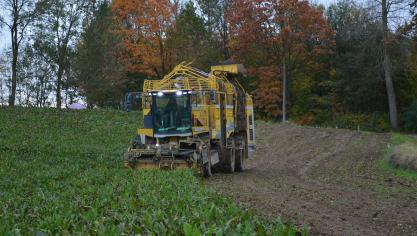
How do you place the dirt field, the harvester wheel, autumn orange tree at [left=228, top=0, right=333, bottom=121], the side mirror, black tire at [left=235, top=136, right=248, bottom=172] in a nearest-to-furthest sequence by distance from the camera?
the dirt field → the side mirror → the harvester wheel → black tire at [left=235, top=136, right=248, bottom=172] → autumn orange tree at [left=228, top=0, right=333, bottom=121]

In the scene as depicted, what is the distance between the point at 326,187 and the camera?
647 inches

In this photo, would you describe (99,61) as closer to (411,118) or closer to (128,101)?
(411,118)

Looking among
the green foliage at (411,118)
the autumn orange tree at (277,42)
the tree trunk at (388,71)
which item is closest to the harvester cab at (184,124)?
the tree trunk at (388,71)

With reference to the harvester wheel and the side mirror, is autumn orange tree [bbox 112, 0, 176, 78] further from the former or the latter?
the side mirror

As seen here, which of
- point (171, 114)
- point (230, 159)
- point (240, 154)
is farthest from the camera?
point (240, 154)

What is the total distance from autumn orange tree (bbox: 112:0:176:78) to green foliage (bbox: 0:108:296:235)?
1699 centimetres

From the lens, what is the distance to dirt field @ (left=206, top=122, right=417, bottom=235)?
34.0ft

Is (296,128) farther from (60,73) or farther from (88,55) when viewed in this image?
(60,73)

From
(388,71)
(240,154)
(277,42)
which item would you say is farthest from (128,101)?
(277,42)

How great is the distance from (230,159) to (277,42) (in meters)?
25.2

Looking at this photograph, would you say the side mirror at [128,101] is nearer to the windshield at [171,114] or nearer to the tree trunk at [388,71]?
the windshield at [171,114]

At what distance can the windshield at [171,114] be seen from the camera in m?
18.8

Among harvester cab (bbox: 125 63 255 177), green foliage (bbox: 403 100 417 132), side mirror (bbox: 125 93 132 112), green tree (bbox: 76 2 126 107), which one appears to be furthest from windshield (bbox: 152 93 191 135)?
green foliage (bbox: 403 100 417 132)

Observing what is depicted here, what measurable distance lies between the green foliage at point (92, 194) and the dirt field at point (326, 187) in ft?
5.80
